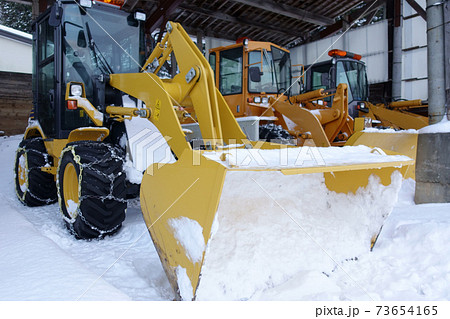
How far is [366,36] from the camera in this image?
13305 millimetres

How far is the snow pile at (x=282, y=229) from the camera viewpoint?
2.25 meters

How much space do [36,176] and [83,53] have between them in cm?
173

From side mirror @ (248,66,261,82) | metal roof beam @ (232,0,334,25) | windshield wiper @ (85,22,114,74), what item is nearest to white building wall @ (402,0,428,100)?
metal roof beam @ (232,0,334,25)

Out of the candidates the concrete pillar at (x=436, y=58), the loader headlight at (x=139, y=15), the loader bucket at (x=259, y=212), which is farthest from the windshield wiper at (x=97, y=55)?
the concrete pillar at (x=436, y=58)

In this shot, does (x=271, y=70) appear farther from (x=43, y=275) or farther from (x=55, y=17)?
(x=43, y=275)

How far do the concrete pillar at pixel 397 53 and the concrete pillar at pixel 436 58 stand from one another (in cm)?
802

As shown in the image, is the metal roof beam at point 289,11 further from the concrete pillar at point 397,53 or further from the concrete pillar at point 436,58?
the concrete pillar at point 436,58

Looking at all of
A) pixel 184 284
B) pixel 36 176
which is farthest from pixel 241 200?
pixel 36 176

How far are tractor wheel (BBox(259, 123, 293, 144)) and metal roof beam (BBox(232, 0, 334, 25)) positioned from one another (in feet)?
18.0

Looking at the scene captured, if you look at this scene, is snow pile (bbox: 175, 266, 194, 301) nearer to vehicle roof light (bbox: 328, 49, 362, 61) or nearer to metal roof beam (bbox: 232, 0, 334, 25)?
vehicle roof light (bbox: 328, 49, 362, 61)

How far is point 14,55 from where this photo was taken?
13828 mm

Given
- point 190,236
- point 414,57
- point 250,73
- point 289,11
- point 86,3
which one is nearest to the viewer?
point 190,236
